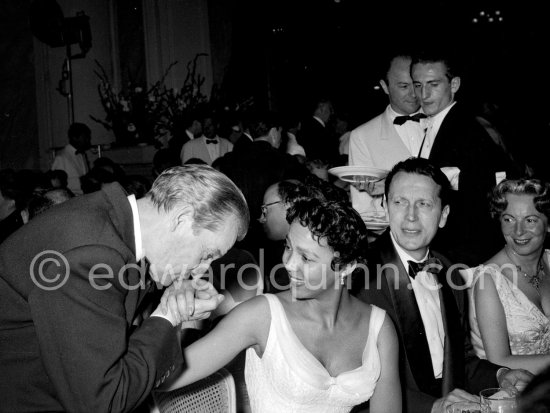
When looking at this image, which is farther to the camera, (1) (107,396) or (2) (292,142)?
(2) (292,142)

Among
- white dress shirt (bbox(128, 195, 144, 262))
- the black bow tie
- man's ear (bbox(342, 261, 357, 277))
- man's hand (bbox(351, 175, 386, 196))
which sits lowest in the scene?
man's ear (bbox(342, 261, 357, 277))

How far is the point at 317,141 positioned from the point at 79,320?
6248 mm

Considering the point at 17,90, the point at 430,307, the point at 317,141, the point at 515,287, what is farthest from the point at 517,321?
the point at 17,90

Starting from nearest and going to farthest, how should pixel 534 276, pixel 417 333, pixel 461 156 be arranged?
pixel 417 333, pixel 534 276, pixel 461 156

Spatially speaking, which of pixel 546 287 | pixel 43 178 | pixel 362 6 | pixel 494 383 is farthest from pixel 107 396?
pixel 362 6

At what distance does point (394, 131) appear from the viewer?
167 inches

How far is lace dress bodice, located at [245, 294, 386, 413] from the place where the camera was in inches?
83.0

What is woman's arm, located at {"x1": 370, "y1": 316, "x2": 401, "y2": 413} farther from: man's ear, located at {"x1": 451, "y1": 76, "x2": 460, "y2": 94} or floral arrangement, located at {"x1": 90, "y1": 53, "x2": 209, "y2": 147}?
floral arrangement, located at {"x1": 90, "y1": 53, "x2": 209, "y2": 147}

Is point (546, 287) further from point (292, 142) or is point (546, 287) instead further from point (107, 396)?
point (292, 142)

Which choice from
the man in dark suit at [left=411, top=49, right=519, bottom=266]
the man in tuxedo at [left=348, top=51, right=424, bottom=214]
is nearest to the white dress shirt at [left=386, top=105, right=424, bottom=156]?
the man in tuxedo at [left=348, top=51, right=424, bottom=214]

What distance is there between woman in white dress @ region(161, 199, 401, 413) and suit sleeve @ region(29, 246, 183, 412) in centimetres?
55

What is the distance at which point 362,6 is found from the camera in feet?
40.6

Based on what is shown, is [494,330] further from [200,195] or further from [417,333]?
[200,195]

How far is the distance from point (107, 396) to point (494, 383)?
1594mm
